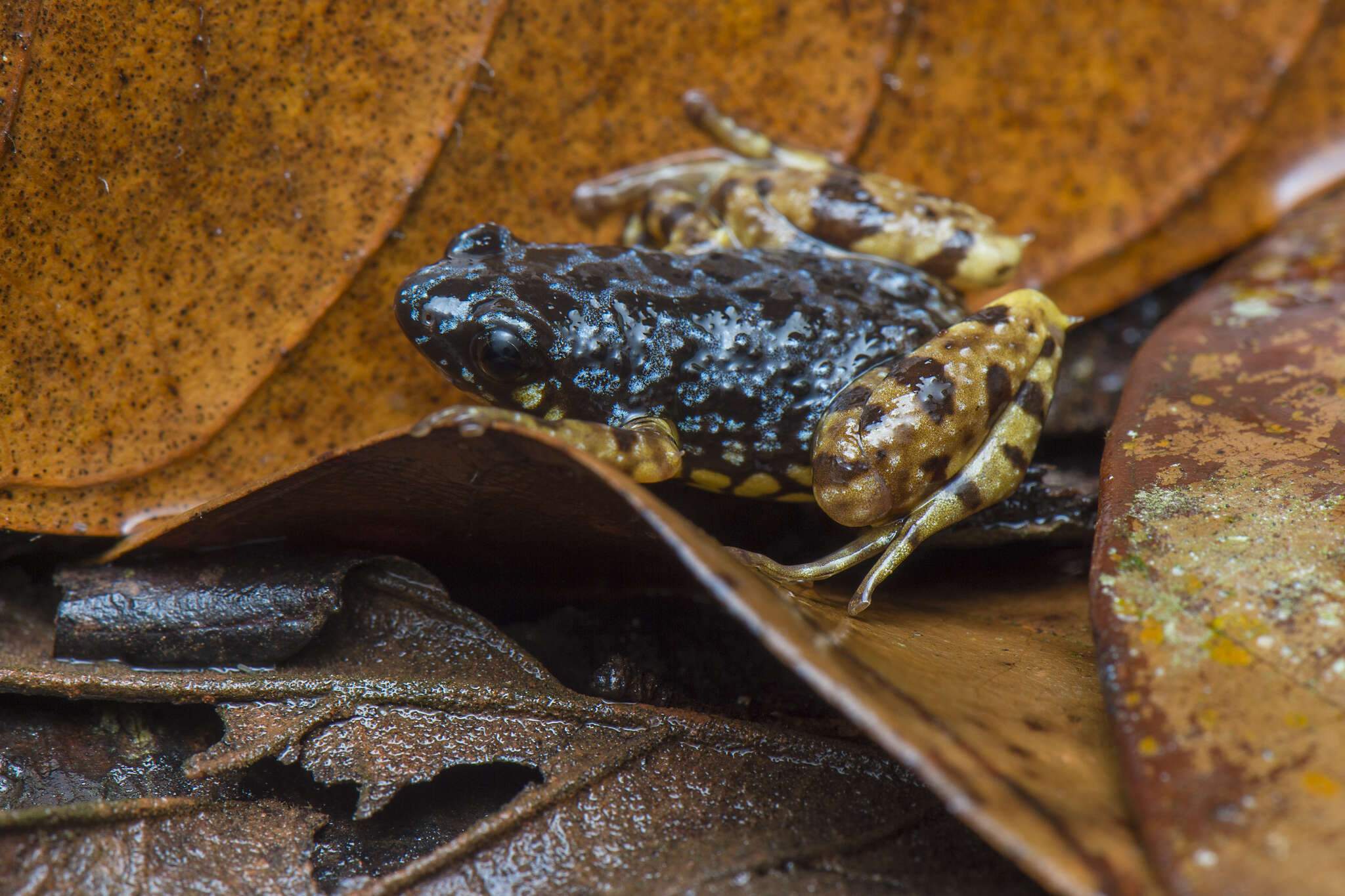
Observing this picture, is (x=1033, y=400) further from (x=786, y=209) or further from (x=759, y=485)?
(x=786, y=209)

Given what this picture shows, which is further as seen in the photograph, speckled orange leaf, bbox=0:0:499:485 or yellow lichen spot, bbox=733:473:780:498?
yellow lichen spot, bbox=733:473:780:498

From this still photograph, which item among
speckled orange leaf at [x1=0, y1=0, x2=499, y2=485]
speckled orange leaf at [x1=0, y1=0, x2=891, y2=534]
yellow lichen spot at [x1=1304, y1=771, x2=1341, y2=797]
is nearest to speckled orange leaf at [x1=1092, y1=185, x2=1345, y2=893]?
yellow lichen spot at [x1=1304, y1=771, x2=1341, y2=797]

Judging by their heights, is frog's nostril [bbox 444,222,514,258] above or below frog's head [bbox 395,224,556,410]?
above

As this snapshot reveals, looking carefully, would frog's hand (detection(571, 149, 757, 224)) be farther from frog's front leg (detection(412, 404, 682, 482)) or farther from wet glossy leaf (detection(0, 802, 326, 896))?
wet glossy leaf (detection(0, 802, 326, 896))

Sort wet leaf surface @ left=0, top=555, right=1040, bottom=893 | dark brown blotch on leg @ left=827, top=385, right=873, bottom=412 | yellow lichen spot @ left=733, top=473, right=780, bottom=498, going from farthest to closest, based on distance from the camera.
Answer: yellow lichen spot @ left=733, top=473, right=780, bottom=498, dark brown blotch on leg @ left=827, top=385, right=873, bottom=412, wet leaf surface @ left=0, top=555, right=1040, bottom=893

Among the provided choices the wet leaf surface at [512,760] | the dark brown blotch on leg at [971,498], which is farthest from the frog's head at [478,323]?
the dark brown blotch on leg at [971,498]

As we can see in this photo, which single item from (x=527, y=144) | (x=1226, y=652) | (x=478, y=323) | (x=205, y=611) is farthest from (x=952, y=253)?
(x=205, y=611)

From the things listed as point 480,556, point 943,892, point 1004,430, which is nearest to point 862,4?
point 1004,430
